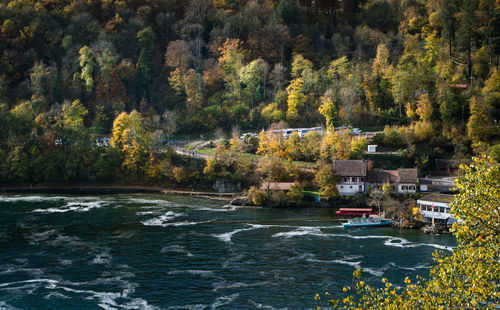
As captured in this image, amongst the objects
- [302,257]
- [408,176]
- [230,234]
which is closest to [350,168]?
[408,176]

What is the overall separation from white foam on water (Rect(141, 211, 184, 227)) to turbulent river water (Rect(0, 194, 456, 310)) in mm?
112

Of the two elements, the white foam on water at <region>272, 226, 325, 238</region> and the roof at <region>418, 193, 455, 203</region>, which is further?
the roof at <region>418, 193, 455, 203</region>

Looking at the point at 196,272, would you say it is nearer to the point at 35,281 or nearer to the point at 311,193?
the point at 35,281

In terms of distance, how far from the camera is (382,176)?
71.8 meters

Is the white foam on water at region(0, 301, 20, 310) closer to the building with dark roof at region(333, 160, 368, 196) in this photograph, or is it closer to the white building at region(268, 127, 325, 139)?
the building with dark roof at region(333, 160, 368, 196)

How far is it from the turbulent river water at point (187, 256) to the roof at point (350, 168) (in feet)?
27.1

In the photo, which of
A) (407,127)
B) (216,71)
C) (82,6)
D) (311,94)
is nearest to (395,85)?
(407,127)

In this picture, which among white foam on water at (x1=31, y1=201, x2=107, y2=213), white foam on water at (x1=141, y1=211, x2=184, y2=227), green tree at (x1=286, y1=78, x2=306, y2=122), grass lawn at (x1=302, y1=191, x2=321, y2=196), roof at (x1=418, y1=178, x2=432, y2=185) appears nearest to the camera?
white foam on water at (x1=141, y1=211, x2=184, y2=227)

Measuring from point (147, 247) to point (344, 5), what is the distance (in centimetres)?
8684

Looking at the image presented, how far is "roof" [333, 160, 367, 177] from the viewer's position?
234ft

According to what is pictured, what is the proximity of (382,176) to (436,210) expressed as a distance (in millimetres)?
13391

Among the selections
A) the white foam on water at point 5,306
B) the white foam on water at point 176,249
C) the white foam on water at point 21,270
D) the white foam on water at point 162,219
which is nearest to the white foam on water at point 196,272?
the white foam on water at point 176,249

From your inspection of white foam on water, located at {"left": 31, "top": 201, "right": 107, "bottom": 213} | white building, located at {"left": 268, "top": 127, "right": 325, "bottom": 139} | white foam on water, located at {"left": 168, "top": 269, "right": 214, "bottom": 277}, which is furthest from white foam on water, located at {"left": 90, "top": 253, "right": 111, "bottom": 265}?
white building, located at {"left": 268, "top": 127, "right": 325, "bottom": 139}

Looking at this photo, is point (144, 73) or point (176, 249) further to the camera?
point (144, 73)
